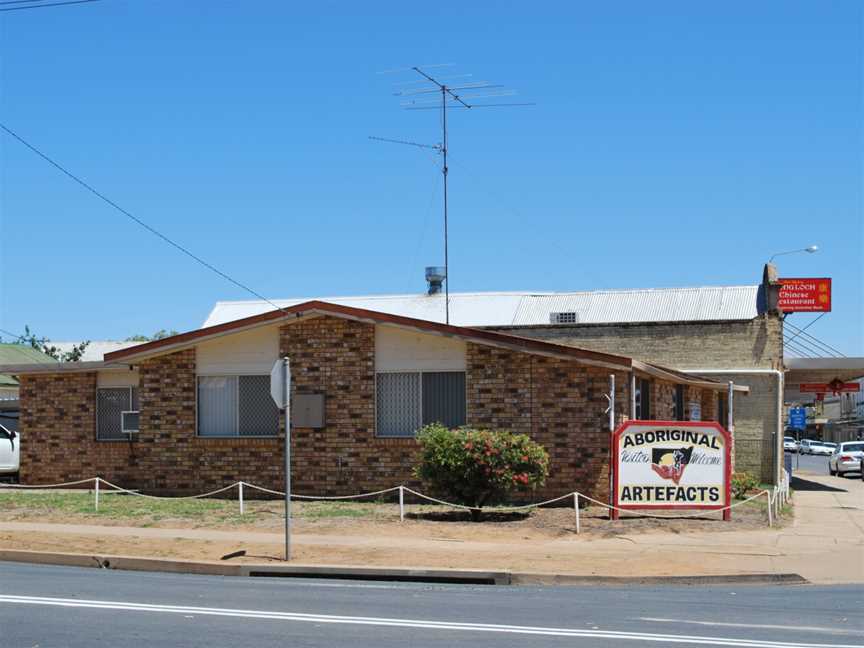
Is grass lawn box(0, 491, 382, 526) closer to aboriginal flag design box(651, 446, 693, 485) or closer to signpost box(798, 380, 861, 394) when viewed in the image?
aboriginal flag design box(651, 446, 693, 485)

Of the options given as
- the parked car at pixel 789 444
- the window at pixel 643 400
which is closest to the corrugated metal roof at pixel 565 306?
the parked car at pixel 789 444

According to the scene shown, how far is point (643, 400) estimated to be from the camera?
2414 cm

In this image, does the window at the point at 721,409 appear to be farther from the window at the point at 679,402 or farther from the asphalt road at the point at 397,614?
the asphalt road at the point at 397,614

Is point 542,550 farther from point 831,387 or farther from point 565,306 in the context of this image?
point 831,387

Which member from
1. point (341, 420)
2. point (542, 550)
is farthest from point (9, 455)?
point (542, 550)

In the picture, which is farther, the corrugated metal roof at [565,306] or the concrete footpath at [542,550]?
the corrugated metal roof at [565,306]

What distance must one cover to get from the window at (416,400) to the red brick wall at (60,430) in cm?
650

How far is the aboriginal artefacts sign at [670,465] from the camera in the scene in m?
19.5

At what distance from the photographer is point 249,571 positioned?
1431 cm

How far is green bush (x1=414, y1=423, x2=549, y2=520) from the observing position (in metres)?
19.0

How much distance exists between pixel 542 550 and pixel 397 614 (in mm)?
5323

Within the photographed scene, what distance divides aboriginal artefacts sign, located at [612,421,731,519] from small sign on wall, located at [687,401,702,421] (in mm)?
7859

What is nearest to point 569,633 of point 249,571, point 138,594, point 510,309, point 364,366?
point 138,594

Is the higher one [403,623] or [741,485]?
[403,623]
